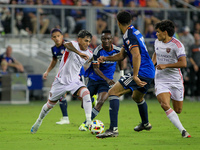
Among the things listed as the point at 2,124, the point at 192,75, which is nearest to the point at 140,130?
the point at 2,124

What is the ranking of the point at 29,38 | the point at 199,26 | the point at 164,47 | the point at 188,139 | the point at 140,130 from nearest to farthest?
the point at 188,139 → the point at 164,47 → the point at 140,130 → the point at 29,38 → the point at 199,26

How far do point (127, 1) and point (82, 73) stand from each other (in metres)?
11.2

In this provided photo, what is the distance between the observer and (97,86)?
10062 mm

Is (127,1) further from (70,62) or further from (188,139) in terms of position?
(188,139)

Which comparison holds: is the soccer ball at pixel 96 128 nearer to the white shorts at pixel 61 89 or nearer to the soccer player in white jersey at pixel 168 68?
the white shorts at pixel 61 89

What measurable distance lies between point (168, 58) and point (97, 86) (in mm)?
2264

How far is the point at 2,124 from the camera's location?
10555 mm

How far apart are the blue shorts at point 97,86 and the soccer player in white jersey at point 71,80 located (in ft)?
2.88

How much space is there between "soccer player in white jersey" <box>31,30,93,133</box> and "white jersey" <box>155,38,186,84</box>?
1.41 metres

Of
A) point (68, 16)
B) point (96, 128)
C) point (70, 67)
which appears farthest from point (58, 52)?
point (68, 16)

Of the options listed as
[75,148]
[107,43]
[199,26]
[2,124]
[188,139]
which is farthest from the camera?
[199,26]

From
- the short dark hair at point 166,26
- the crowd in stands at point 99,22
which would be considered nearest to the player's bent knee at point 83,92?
the short dark hair at point 166,26

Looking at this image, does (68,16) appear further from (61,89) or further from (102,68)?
(61,89)

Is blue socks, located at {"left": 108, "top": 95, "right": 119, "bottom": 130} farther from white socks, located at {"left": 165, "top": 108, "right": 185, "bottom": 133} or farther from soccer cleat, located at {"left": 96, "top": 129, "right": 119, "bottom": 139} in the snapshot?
white socks, located at {"left": 165, "top": 108, "right": 185, "bottom": 133}
